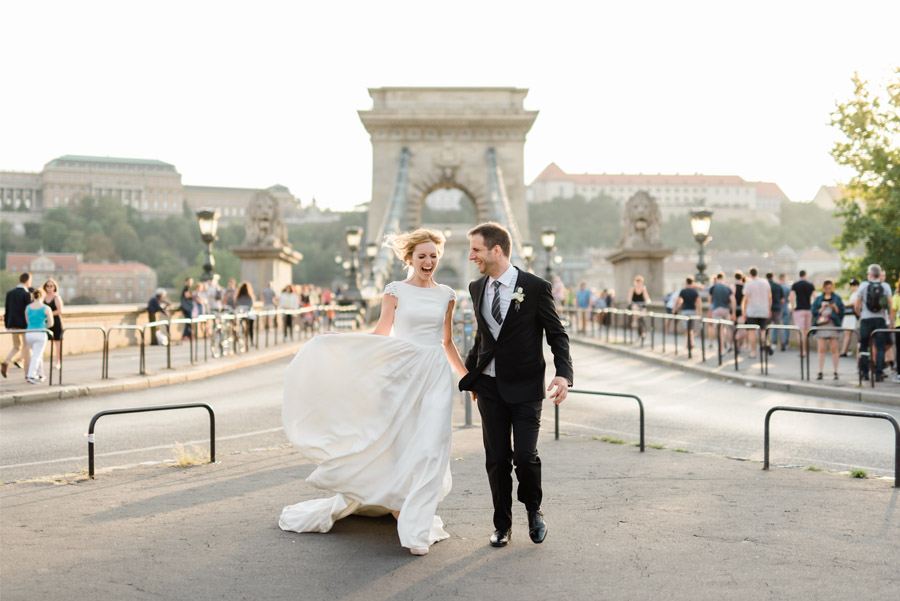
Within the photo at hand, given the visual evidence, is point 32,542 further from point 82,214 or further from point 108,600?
point 82,214

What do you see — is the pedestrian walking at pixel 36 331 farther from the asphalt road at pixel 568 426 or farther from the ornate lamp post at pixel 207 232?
the ornate lamp post at pixel 207 232

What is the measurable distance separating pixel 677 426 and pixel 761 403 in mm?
2480

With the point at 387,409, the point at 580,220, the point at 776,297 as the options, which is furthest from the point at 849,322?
the point at 580,220

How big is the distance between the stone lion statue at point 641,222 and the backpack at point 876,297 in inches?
644

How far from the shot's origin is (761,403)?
1262cm

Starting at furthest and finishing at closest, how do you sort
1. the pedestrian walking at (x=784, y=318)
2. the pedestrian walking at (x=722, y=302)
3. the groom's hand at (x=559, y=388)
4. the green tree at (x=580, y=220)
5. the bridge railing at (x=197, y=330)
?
the green tree at (x=580, y=220), the pedestrian walking at (x=784, y=318), the pedestrian walking at (x=722, y=302), the bridge railing at (x=197, y=330), the groom's hand at (x=559, y=388)

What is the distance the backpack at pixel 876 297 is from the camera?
13789 millimetres

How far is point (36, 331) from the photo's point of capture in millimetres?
13477

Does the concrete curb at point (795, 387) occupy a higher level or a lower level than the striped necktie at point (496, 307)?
lower

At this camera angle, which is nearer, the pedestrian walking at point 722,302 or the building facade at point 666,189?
the pedestrian walking at point 722,302

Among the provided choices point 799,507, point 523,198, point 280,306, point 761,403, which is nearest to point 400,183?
point 523,198

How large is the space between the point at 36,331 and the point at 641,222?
2021 centimetres

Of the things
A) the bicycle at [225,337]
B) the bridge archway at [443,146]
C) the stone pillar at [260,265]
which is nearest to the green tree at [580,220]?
the bridge archway at [443,146]

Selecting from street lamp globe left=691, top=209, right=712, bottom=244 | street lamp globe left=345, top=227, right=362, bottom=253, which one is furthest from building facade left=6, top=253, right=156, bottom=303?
street lamp globe left=691, top=209, right=712, bottom=244
